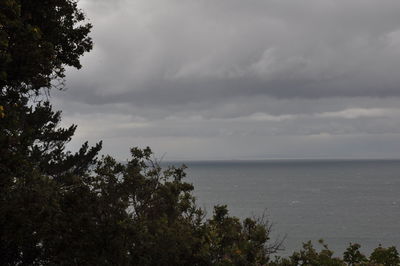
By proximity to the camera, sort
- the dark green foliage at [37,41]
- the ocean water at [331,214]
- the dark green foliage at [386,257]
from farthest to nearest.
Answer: the ocean water at [331,214]
the dark green foliage at [386,257]
the dark green foliage at [37,41]

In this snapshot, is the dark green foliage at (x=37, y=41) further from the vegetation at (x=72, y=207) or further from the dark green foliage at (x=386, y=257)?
the dark green foliage at (x=386, y=257)

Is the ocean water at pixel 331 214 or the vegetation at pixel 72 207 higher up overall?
the vegetation at pixel 72 207

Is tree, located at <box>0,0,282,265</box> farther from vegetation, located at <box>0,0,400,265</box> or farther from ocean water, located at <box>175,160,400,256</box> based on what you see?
ocean water, located at <box>175,160,400,256</box>

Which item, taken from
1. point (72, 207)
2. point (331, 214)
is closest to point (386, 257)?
point (72, 207)

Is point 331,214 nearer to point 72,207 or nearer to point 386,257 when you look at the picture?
point 386,257

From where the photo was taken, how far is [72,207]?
44.1ft

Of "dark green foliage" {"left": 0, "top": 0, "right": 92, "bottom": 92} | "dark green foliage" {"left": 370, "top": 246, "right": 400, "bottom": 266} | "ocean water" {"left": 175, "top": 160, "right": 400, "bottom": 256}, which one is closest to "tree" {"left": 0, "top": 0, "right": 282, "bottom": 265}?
"dark green foliage" {"left": 0, "top": 0, "right": 92, "bottom": 92}

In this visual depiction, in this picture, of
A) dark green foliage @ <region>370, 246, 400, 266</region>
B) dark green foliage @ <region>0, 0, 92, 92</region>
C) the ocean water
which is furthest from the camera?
the ocean water

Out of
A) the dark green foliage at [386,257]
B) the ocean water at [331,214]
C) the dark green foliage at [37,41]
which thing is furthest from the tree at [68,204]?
the ocean water at [331,214]

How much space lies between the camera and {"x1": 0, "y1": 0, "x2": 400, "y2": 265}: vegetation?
10.5 metres

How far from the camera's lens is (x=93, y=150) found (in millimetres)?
33562

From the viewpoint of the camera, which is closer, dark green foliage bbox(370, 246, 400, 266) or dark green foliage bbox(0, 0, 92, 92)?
dark green foliage bbox(0, 0, 92, 92)

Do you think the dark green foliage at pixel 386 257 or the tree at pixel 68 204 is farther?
the dark green foliage at pixel 386 257

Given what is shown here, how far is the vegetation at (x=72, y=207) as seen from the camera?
1054 centimetres
